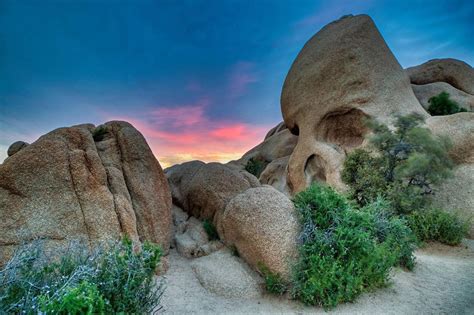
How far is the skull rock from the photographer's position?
18312 mm

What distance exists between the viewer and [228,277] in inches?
326

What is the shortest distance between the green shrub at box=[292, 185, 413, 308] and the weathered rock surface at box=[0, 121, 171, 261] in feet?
17.5

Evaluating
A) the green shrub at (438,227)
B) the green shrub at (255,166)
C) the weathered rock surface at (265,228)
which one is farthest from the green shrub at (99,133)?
the green shrub at (255,166)

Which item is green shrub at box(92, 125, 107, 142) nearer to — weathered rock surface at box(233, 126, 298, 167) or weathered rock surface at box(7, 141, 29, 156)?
weathered rock surface at box(7, 141, 29, 156)

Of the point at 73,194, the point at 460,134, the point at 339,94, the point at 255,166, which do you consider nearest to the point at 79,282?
the point at 73,194

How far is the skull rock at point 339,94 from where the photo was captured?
721 inches

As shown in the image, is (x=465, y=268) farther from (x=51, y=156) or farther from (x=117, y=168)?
(x=51, y=156)

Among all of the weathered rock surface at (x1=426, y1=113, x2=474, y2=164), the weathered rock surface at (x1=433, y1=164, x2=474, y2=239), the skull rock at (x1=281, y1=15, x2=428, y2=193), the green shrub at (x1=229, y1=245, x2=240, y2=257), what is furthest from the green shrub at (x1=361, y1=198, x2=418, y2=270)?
the skull rock at (x1=281, y1=15, x2=428, y2=193)

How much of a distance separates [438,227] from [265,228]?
789cm

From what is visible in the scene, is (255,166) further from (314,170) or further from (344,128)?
(344,128)

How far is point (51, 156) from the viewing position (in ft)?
27.8

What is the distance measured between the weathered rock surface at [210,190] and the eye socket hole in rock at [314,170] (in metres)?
7.38

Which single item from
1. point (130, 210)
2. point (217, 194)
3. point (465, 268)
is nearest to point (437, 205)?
point (465, 268)

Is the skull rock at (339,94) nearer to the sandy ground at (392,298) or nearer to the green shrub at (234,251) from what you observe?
the sandy ground at (392,298)
